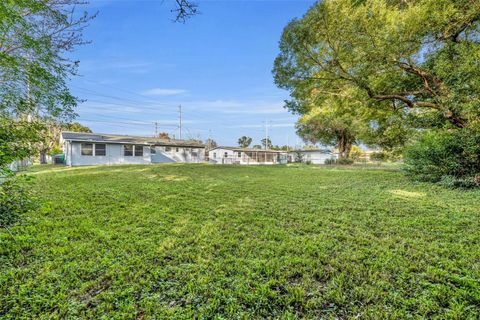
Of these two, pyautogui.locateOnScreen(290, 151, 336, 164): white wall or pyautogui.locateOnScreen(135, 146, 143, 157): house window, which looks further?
pyautogui.locateOnScreen(290, 151, 336, 164): white wall

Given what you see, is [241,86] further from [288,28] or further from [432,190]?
[432,190]

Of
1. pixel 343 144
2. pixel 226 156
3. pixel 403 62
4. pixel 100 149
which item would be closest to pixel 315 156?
pixel 343 144

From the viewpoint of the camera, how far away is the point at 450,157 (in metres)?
7.30

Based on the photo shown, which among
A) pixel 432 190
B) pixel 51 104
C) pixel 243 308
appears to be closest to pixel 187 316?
pixel 243 308

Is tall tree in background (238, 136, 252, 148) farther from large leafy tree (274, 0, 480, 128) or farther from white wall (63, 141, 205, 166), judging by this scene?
large leafy tree (274, 0, 480, 128)

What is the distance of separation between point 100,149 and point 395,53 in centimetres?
2000

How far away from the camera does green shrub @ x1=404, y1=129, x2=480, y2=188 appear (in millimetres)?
6797

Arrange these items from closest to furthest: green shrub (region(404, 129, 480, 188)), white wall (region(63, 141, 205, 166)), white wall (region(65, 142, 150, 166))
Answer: green shrub (region(404, 129, 480, 188)) < white wall (region(65, 142, 150, 166)) < white wall (region(63, 141, 205, 166))

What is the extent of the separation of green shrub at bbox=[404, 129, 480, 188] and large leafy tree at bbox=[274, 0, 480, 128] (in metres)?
0.48

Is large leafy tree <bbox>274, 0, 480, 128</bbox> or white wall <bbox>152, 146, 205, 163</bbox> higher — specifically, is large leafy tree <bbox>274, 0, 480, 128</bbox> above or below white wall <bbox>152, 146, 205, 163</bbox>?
above

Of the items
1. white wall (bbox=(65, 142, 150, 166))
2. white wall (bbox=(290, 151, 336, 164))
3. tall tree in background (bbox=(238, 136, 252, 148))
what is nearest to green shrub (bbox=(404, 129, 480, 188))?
white wall (bbox=(65, 142, 150, 166))

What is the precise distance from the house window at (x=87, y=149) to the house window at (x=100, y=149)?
37 centimetres

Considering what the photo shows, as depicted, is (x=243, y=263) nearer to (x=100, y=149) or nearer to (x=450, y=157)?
(x=450, y=157)

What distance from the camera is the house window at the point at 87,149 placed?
17516 millimetres
